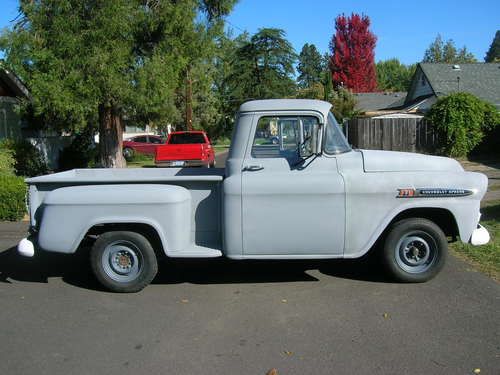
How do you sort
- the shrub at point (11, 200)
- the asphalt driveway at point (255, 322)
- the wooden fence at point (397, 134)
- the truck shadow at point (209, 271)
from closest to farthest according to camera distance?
the asphalt driveway at point (255, 322) → the truck shadow at point (209, 271) → the shrub at point (11, 200) → the wooden fence at point (397, 134)

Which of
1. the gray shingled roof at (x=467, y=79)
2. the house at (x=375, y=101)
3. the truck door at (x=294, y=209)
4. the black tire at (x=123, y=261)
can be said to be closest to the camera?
the truck door at (x=294, y=209)

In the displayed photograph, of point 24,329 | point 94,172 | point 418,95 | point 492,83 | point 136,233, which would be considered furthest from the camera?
point 418,95

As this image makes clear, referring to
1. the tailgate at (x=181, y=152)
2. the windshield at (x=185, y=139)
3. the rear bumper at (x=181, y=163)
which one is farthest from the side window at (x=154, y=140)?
the rear bumper at (x=181, y=163)

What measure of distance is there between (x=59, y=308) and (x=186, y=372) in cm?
210

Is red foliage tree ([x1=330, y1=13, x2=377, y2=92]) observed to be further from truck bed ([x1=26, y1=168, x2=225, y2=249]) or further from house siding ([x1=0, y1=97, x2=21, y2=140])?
truck bed ([x1=26, y1=168, x2=225, y2=249])

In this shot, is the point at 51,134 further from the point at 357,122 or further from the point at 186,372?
the point at 186,372

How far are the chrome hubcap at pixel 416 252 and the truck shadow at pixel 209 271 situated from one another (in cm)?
36

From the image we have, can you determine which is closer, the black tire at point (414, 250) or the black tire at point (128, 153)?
the black tire at point (414, 250)

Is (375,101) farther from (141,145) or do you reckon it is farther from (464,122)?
(464,122)

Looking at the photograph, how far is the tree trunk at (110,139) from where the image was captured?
17594 millimetres

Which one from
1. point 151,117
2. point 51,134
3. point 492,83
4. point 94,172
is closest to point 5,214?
point 94,172

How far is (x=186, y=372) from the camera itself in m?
3.94

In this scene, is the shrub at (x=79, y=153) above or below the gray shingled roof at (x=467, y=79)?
below

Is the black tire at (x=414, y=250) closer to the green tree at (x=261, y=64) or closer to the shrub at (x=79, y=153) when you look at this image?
the shrub at (x=79, y=153)
